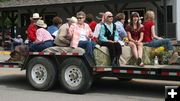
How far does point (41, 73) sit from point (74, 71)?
3.32ft

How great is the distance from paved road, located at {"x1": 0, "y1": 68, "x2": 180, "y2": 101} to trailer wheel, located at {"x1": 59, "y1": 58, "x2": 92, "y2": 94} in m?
0.18

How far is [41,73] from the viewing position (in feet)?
35.2

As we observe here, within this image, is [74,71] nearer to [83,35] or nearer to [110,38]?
[83,35]

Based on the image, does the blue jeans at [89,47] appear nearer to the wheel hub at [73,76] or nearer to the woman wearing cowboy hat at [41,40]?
the wheel hub at [73,76]

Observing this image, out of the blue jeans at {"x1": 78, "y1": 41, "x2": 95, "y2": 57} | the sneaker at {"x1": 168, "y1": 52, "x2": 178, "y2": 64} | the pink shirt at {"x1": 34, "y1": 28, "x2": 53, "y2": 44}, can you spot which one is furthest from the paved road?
the pink shirt at {"x1": 34, "y1": 28, "x2": 53, "y2": 44}

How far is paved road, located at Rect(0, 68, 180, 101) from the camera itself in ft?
31.6

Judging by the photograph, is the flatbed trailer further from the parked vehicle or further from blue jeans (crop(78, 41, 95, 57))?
blue jeans (crop(78, 41, 95, 57))

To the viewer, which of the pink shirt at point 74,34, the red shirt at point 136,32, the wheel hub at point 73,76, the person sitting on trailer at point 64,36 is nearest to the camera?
the wheel hub at point 73,76

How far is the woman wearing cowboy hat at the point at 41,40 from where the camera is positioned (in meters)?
10.9

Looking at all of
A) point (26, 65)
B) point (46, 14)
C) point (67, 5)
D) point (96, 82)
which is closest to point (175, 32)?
point (67, 5)

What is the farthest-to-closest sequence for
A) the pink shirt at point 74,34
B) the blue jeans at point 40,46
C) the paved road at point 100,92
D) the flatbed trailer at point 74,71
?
1. the blue jeans at point 40,46
2. the pink shirt at point 74,34
3. the paved road at point 100,92
4. the flatbed trailer at point 74,71

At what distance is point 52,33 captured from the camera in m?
11.8

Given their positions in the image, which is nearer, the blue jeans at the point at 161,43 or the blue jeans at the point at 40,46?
the blue jeans at the point at 161,43

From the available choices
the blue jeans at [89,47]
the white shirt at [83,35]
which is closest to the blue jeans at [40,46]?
the white shirt at [83,35]
